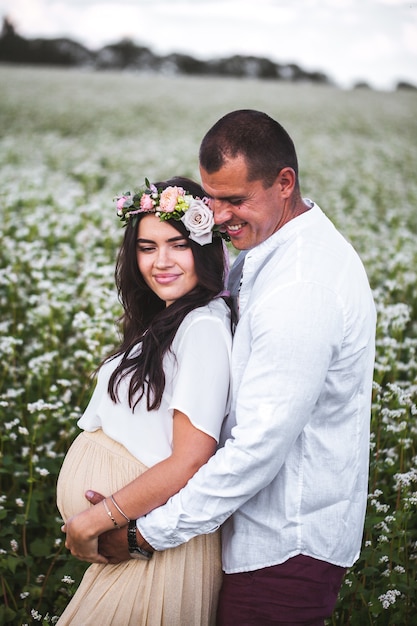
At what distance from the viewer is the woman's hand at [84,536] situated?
2.38 metres

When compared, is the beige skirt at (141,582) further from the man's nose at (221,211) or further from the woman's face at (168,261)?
the man's nose at (221,211)

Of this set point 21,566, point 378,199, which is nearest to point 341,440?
point 21,566

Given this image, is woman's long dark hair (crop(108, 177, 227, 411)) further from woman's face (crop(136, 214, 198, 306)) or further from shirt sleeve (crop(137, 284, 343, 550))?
shirt sleeve (crop(137, 284, 343, 550))

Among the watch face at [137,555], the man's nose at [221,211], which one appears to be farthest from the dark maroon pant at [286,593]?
the man's nose at [221,211]

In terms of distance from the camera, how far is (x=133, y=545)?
236 centimetres

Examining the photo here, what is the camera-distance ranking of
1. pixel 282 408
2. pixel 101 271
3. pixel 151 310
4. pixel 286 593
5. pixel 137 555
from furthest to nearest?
1. pixel 101 271
2. pixel 151 310
3. pixel 137 555
4. pixel 286 593
5. pixel 282 408

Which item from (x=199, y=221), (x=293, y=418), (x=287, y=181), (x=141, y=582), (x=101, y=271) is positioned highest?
(x=287, y=181)

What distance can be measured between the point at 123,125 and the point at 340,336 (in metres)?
17.9

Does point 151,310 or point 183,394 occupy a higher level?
point 151,310

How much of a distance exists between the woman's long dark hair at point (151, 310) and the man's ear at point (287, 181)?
44 cm

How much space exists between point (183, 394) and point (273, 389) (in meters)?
0.41

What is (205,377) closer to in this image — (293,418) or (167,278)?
(293,418)

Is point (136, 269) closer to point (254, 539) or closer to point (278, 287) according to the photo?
point (278, 287)

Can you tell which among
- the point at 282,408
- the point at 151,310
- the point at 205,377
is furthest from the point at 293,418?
the point at 151,310
